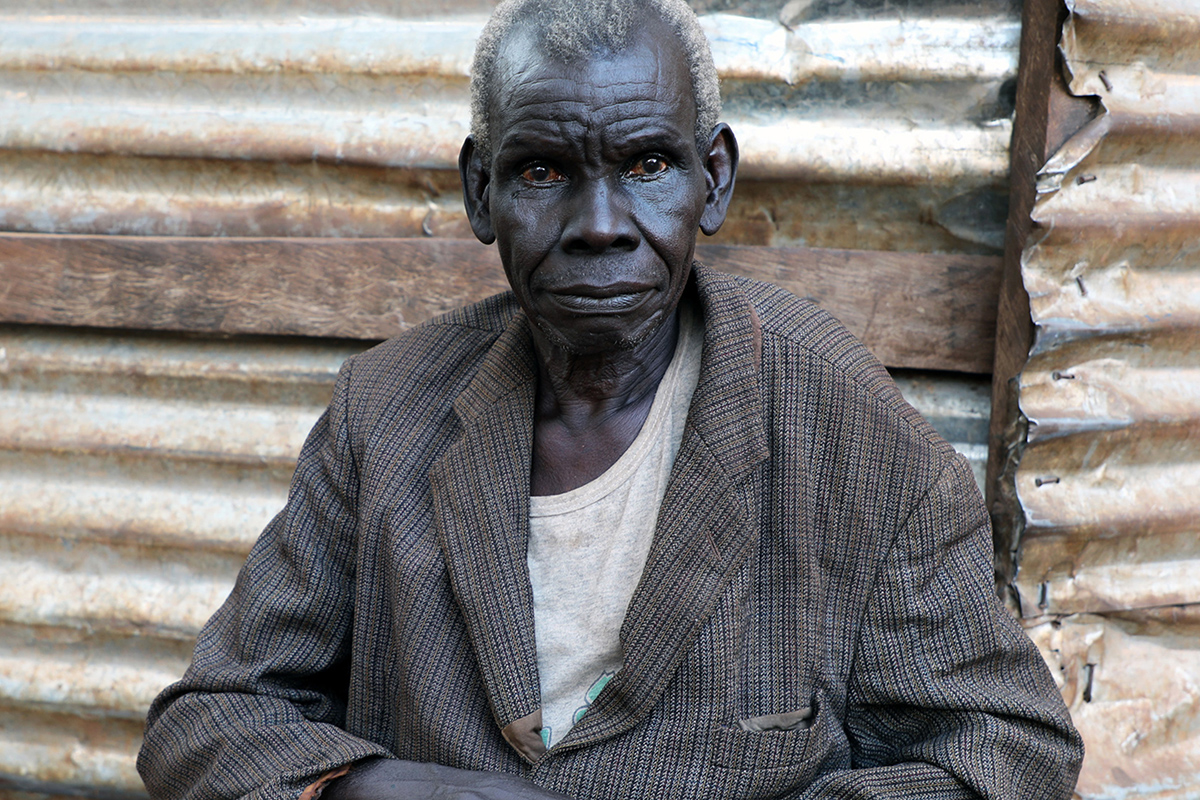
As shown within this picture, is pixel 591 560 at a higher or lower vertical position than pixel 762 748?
higher

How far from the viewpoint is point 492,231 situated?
171 cm

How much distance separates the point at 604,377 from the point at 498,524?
0.31 m

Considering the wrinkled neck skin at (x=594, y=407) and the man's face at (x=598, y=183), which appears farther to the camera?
the wrinkled neck skin at (x=594, y=407)

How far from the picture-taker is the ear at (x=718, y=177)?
1690mm

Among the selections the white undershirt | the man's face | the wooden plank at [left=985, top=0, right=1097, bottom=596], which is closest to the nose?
the man's face

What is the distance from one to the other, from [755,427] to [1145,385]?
113 centimetres

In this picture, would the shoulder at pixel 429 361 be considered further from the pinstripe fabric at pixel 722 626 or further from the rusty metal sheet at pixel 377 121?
the rusty metal sheet at pixel 377 121

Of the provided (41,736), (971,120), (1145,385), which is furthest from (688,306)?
(41,736)

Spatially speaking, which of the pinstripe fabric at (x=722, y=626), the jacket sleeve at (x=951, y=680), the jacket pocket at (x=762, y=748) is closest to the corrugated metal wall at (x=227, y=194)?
the pinstripe fabric at (x=722, y=626)

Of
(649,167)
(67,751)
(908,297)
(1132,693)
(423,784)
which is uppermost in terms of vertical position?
(649,167)

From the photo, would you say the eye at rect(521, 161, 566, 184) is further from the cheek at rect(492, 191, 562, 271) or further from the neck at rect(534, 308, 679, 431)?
the neck at rect(534, 308, 679, 431)

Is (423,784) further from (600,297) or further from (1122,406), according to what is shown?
(1122,406)

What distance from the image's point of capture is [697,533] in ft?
5.08

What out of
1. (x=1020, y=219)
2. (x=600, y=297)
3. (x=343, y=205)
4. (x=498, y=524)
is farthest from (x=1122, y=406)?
(x=343, y=205)
